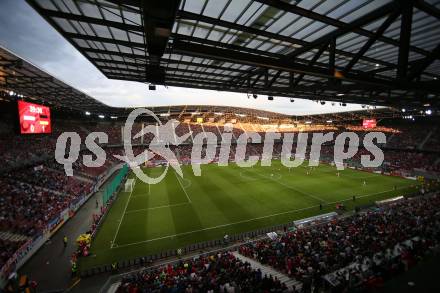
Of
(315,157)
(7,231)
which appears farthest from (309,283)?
(315,157)

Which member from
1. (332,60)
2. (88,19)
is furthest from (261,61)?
(88,19)

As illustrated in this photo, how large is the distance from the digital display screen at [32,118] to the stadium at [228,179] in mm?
132

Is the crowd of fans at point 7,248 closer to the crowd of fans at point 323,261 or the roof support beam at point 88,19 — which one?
the crowd of fans at point 323,261

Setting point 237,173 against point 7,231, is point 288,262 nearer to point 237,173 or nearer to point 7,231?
point 7,231

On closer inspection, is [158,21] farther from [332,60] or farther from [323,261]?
[323,261]

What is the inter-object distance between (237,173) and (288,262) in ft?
106

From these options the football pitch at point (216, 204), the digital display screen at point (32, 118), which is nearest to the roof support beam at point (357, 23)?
the digital display screen at point (32, 118)

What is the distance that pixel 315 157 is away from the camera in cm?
6200

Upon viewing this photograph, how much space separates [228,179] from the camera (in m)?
41.0

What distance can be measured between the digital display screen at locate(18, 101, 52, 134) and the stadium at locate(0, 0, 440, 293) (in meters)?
0.13

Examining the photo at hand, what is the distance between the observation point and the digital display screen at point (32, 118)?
15.1m

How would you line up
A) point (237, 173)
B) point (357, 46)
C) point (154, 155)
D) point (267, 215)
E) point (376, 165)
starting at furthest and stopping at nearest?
point (154, 155) < point (376, 165) < point (237, 173) < point (267, 215) < point (357, 46)

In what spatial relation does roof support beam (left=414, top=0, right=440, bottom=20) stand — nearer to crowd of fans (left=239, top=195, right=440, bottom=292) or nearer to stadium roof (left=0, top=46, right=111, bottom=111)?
crowd of fans (left=239, top=195, right=440, bottom=292)

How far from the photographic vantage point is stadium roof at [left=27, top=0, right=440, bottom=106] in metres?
5.00
